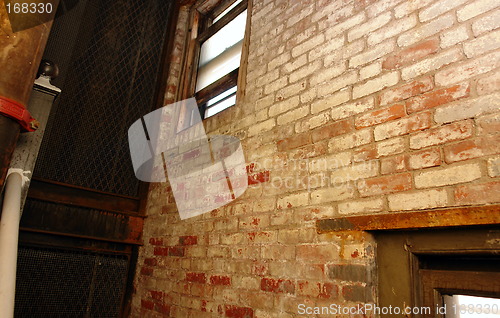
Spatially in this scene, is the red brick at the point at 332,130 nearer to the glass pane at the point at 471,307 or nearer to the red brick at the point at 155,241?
the glass pane at the point at 471,307

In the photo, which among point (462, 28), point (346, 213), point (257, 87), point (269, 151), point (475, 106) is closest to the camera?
point (475, 106)

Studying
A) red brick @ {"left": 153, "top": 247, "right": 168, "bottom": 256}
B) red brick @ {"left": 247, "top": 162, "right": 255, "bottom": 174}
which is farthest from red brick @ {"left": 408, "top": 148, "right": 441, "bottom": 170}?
red brick @ {"left": 153, "top": 247, "right": 168, "bottom": 256}

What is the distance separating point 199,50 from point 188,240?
180cm

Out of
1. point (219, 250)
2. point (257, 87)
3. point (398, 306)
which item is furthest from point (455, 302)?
point (257, 87)

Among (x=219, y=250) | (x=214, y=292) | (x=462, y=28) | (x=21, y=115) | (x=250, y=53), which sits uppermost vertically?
(x=250, y=53)

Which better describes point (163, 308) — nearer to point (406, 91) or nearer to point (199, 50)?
point (406, 91)

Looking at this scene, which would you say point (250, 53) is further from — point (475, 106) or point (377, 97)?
point (475, 106)

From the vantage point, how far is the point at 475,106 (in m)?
1.18

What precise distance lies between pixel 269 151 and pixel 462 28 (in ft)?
3.42

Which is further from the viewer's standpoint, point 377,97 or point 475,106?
point 377,97

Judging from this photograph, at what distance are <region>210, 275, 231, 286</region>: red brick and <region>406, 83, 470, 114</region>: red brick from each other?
1284 mm

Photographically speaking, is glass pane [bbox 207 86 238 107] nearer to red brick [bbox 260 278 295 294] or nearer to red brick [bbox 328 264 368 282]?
red brick [bbox 260 278 295 294]

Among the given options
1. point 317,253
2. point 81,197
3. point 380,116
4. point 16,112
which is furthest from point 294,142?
point 81,197

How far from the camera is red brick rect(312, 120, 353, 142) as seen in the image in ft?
5.09
